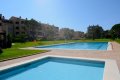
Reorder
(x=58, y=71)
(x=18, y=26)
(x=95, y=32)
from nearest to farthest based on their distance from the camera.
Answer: (x=58, y=71), (x=18, y=26), (x=95, y=32)

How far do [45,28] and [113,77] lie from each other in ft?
178

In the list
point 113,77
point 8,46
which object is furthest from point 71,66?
point 8,46

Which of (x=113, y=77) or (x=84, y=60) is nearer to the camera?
(x=113, y=77)

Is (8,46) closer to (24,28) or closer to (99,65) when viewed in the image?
(99,65)

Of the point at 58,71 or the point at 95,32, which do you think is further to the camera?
the point at 95,32

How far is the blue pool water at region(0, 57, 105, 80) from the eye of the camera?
7.20 m

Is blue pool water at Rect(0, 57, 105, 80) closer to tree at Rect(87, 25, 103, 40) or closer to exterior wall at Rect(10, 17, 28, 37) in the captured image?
exterior wall at Rect(10, 17, 28, 37)

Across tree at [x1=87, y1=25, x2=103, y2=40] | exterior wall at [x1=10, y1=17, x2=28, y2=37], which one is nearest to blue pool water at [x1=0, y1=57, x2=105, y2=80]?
exterior wall at [x1=10, y1=17, x2=28, y2=37]

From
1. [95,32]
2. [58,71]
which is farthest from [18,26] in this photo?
[58,71]

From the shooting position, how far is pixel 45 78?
7.19 metres

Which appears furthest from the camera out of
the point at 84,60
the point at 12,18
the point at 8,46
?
the point at 12,18

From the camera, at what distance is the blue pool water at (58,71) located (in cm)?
720

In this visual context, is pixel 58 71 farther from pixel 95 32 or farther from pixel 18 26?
pixel 95 32

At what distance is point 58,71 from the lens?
8438 millimetres
